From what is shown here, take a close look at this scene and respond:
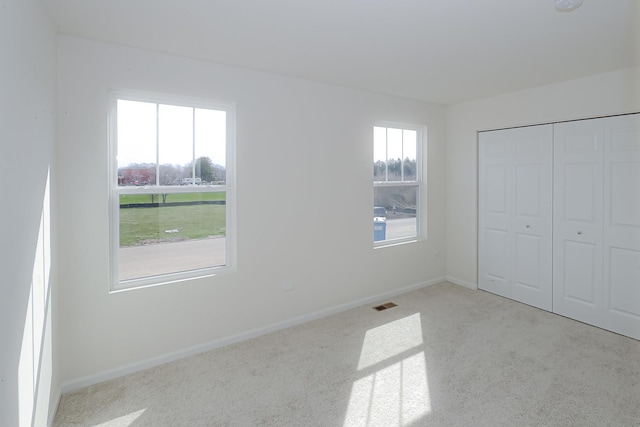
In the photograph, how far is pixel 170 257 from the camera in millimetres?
2887

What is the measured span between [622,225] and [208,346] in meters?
3.92

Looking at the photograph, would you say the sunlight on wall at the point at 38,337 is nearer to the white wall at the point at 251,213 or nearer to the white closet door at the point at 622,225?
the white wall at the point at 251,213

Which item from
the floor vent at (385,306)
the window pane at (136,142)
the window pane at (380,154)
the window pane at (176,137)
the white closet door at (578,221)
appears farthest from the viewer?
the window pane at (380,154)

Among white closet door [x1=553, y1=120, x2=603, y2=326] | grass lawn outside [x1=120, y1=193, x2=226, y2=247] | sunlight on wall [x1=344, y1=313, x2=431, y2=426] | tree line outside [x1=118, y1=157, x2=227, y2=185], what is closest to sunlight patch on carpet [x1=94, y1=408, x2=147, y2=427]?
grass lawn outside [x1=120, y1=193, x2=226, y2=247]

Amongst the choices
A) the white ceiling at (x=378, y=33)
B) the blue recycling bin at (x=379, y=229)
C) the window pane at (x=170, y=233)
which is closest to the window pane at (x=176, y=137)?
the window pane at (x=170, y=233)

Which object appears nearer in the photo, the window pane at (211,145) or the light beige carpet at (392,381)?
the light beige carpet at (392,381)

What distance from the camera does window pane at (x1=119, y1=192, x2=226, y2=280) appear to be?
2713 millimetres

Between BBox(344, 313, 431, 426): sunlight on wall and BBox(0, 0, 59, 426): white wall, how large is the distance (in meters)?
1.65

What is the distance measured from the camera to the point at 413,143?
4574 mm

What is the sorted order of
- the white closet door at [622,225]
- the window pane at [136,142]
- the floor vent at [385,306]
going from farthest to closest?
1. the floor vent at [385,306]
2. the white closet door at [622,225]
3. the window pane at [136,142]

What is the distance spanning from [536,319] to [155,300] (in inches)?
144

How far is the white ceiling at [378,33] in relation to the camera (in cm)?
203

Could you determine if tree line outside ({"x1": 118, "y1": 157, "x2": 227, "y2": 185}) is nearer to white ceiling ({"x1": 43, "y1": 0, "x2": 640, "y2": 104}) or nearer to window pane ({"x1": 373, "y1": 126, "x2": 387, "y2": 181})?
white ceiling ({"x1": 43, "y1": 0, "x2": 640, "y2": 104})

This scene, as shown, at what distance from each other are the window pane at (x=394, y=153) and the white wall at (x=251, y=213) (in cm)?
23
